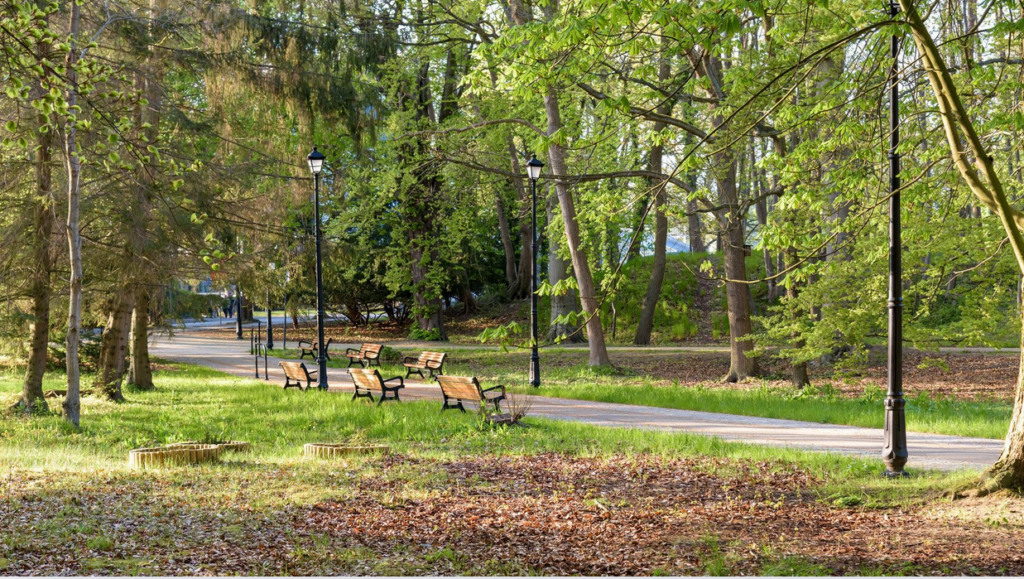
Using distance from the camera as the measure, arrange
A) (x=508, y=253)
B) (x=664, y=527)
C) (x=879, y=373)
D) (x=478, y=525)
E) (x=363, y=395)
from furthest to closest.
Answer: (x=508, y=253) → (x=879, y=373) → (x=363, y=395) → (x=478, y=525) → (x=664, y=527)

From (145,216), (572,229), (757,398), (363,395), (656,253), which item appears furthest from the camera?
(656,253)

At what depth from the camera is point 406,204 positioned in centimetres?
3206

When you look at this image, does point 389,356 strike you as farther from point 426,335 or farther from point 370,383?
point 370,383

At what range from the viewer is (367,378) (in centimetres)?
1537

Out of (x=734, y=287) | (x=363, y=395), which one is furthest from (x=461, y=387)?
(x=734, y=287)

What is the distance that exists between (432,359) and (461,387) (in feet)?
27.0

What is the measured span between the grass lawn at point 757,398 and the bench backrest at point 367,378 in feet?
11.1

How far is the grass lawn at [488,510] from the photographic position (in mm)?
5723

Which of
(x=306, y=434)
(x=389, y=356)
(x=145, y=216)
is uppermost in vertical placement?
(x=145, y=216)

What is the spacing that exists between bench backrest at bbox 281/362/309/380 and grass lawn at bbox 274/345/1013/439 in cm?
317

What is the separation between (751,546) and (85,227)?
42.0 ft

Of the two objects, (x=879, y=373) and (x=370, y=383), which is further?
(x=879, y=373)

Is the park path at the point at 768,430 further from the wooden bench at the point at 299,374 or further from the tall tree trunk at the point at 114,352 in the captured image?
the tall tree trunk at the point at 114,352

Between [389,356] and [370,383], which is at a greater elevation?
[370,383]
